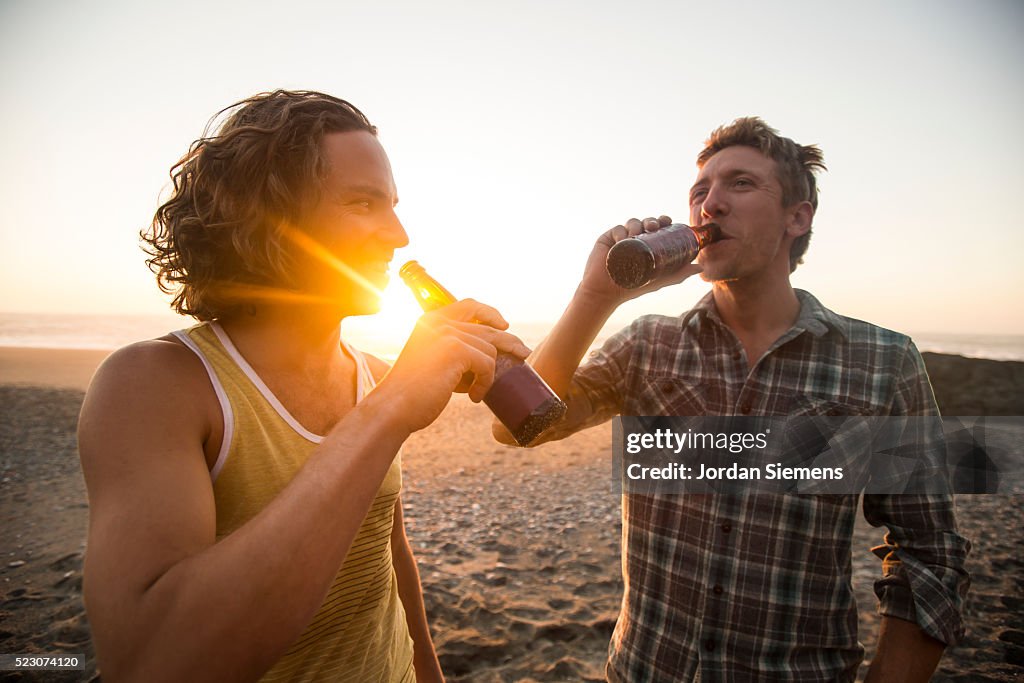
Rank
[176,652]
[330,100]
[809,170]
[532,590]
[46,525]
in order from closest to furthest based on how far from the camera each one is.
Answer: [176,652]
[330,100]
[809,170]
[532,590]
[46,525]

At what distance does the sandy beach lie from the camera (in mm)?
3855

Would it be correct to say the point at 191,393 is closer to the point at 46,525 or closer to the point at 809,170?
the point at 809,170

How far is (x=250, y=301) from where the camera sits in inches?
70.2

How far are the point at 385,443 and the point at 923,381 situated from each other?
2.33 m

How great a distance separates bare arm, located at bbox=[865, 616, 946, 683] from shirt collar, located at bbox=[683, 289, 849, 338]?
1223 mm

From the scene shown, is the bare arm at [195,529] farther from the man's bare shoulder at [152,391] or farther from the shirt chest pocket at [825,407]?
the shirt chest pocket at [825,407]

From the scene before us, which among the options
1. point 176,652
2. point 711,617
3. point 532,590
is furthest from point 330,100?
point 532,590

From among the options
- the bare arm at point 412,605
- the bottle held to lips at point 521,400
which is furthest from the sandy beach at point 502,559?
the bottle held to lips at point 521,400

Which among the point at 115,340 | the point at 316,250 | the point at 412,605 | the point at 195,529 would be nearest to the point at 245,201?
the point at 316,250

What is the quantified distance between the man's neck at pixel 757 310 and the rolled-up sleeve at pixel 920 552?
0.52 metres

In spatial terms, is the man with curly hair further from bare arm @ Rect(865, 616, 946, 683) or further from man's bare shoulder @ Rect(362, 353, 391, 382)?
bare arm @ Rect(865, 616, 946, 683)

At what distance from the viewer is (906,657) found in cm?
206

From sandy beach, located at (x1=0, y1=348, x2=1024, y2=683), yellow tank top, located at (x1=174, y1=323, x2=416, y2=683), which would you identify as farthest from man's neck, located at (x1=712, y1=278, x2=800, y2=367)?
sandy beach, located at (x1=0, y1=348, x2=1024, y2=683)

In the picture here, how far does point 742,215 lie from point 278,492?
96.3 inches
